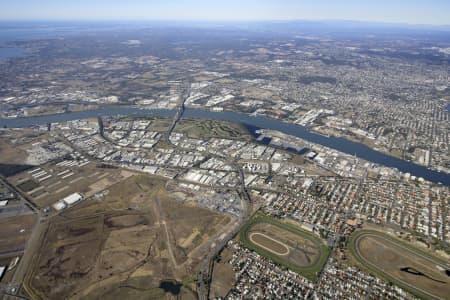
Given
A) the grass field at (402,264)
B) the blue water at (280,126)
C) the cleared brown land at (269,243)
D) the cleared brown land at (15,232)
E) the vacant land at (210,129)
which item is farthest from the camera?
the vacant land at (210,129)

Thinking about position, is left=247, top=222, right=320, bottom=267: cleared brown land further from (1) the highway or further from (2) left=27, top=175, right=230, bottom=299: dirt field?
(2) left=27, top=175, right=230, bottom=299: dirt field

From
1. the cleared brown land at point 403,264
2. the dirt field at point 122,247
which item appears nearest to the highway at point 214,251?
the dirt field at point 122,247

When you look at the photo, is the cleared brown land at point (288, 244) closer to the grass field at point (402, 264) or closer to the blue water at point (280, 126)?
the grass field at point (402, 264)

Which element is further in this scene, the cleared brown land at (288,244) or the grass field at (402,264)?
the cleared brown land at (288,244)

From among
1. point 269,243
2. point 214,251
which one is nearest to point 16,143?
point 214,251

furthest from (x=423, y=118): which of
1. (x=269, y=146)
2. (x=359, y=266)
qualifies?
(x=359, y=266)

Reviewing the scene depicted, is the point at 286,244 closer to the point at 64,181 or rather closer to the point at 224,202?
the point at 224,202
